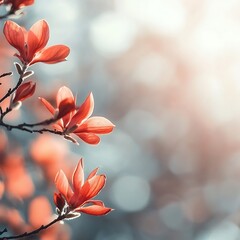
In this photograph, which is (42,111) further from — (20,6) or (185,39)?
(185,39)

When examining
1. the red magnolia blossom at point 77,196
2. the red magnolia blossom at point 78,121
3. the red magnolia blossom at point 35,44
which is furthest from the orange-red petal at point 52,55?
the red magnolia blossom at point 77,196

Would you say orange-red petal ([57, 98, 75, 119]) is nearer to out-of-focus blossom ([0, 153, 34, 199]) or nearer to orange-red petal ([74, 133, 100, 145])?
orange-red petal ([74, 133, 100, 145])

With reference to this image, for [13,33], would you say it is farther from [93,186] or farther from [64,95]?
[93,186]

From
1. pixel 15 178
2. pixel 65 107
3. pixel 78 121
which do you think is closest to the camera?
pixel 65 107

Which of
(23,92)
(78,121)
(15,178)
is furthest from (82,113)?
(15,178)

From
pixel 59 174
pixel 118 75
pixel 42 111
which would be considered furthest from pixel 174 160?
pixel 59 174

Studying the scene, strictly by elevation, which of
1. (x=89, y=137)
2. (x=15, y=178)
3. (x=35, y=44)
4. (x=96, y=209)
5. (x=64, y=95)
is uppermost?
(x=35, y=44)

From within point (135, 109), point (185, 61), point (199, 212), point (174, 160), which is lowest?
point (199, 212)
